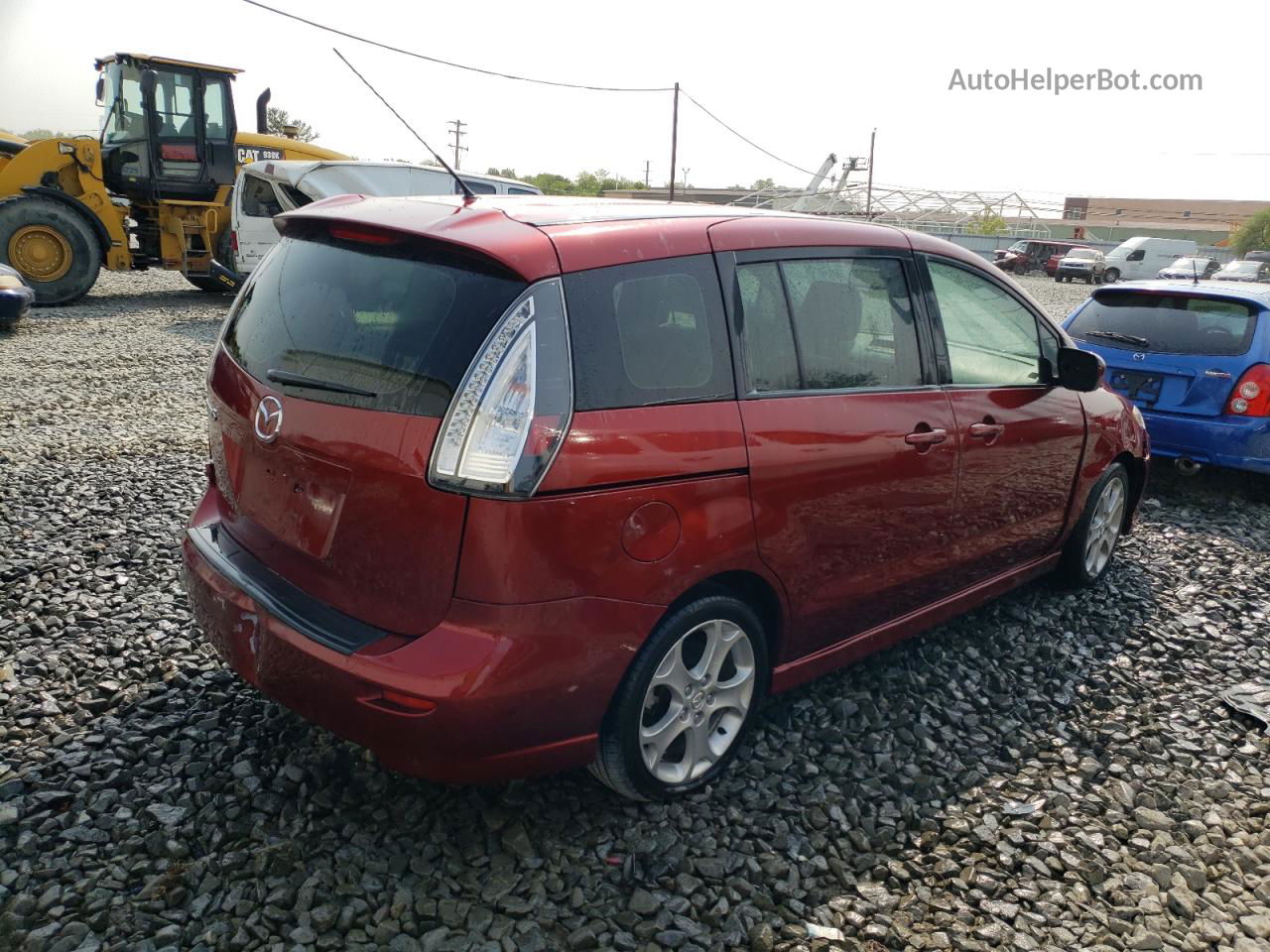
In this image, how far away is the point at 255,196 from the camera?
14102 millimetres

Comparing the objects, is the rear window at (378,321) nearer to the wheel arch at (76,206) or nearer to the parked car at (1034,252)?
the wheel arch at (76,206)

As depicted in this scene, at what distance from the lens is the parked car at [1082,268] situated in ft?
127

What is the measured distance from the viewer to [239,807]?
9.27ft

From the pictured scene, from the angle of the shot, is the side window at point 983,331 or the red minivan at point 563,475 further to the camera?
the side window at point 983,331

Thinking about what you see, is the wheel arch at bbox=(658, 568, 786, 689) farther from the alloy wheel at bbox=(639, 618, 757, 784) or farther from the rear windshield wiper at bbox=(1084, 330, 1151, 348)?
the rear windshield wiper at bbox=(1084, 330, 1151, 348)

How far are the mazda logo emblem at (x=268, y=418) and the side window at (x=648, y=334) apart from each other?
0.88 m

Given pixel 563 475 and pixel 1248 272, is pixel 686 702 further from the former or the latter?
pixel 1248 272

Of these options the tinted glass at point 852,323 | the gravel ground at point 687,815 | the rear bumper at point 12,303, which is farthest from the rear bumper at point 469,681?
the rear bumper at point 12,303

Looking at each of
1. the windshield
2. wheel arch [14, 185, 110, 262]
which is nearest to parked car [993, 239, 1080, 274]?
the windshield

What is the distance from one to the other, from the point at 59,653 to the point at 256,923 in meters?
1.78

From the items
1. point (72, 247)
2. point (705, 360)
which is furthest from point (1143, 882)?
point (72, 247)

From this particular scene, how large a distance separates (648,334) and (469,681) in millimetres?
1056

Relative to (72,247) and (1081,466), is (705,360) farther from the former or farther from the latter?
(72,247)

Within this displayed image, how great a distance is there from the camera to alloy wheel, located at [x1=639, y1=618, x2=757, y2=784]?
2.85m
